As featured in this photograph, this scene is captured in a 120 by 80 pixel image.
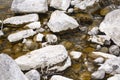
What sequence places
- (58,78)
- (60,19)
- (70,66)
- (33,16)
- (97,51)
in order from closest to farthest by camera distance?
(58,78) < (70,66) < (97,51) < (60,19) < (33,16)

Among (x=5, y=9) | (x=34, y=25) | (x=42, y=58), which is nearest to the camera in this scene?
(x=42, y=58)

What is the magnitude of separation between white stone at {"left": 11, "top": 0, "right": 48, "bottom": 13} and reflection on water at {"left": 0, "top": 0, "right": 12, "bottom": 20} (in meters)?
0.18

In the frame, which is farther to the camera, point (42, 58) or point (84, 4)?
point (84, 4)

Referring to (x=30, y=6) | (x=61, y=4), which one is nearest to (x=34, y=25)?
(x=30, y=6)

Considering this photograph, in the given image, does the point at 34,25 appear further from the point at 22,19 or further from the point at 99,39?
the point at 99,39

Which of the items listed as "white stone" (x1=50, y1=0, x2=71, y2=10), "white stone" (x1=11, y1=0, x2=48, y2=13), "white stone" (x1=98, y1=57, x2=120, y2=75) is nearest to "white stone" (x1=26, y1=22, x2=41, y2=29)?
"white stone" (x1=11, y1=0, x2=48, y2=13)

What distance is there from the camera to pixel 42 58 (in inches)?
110

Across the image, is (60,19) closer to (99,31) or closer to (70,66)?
(99,31)

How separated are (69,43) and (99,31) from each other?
361 millimetres

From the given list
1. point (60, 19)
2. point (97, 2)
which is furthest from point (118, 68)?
point (97, 2)

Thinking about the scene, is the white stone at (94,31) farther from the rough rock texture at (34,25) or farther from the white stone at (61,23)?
the rough rock texture at (34,25)

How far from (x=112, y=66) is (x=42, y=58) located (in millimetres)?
618

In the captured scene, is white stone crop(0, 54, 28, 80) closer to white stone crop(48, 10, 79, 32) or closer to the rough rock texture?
white stone crop(48, 10, 79, 32)

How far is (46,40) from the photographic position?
3.28 m
